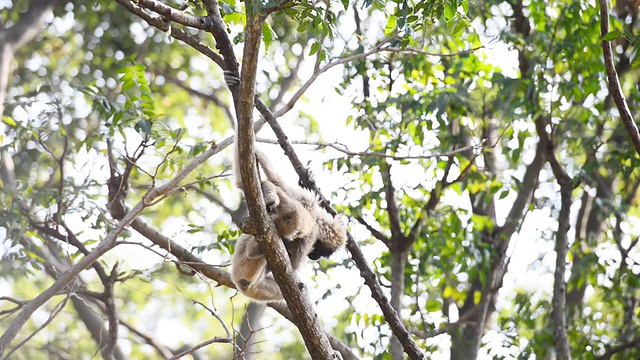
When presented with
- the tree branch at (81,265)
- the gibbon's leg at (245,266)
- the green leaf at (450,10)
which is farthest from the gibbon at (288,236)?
the green leaf at (450,10)

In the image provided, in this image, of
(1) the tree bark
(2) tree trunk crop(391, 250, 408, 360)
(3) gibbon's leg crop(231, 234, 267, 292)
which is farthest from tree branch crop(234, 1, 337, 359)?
(1) the tree bark

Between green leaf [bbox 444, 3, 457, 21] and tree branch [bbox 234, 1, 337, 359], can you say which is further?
green leaf [bbox 444, 3, 457, 21]

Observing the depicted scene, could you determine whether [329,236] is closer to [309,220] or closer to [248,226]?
[309,220]

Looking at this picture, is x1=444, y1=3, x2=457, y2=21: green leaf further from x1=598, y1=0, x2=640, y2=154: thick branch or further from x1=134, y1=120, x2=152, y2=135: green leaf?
x1=134, y1=120, x2=152, y2=135: green leaf

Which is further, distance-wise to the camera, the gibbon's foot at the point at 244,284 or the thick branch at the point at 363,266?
the gibbon's foot at the point at 244,284

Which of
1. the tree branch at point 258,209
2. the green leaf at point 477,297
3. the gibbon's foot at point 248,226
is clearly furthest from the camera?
the green leaf at point 477,297

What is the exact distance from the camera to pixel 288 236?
5941 mm

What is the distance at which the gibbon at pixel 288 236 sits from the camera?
5.83 metres

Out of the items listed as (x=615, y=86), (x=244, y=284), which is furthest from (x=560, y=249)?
(x=244, y=284)

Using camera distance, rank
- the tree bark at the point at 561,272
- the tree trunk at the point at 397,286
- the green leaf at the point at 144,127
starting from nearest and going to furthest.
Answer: the green leaf at the point at 144,127 → the tree trunk at the point at 397,286 → the tree bark at the point at 561,272

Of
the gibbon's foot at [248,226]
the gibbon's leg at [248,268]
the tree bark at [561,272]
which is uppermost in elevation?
the tree bark at [561,272]

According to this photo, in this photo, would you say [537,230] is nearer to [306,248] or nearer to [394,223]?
[394,223]

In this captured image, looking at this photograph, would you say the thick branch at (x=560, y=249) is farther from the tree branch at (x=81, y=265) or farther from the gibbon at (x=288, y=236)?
the tree branch at (x=81, y=265)

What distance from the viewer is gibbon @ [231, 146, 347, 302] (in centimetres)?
583
